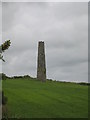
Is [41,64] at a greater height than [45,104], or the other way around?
[41,64]

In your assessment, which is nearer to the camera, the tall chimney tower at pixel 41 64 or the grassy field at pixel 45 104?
Result: the grassy field at pixel 45 104

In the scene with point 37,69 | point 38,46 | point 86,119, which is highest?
point 38,46

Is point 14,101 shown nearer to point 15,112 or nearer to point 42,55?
point 15,112

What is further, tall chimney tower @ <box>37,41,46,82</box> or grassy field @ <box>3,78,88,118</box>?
tall chimney tower @ <box>37,41,46,82</box>

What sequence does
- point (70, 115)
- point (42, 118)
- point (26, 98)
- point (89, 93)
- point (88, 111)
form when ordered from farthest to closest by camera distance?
point (89, 93) → point (26, 98) → point (88, 111) → point (70, 115) → point (42, 118)

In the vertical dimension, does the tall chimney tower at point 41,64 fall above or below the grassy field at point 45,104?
above

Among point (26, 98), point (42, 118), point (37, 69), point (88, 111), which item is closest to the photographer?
point (42, 118)

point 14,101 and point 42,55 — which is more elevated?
point 42,55

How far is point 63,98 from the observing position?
1373 inches

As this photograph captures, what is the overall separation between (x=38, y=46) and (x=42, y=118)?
107 feet

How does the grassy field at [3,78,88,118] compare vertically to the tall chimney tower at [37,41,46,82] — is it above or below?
below

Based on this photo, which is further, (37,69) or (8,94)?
(37,69)

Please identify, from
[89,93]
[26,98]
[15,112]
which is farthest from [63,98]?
[15,112]

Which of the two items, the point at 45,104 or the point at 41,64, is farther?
the point at 41,64
